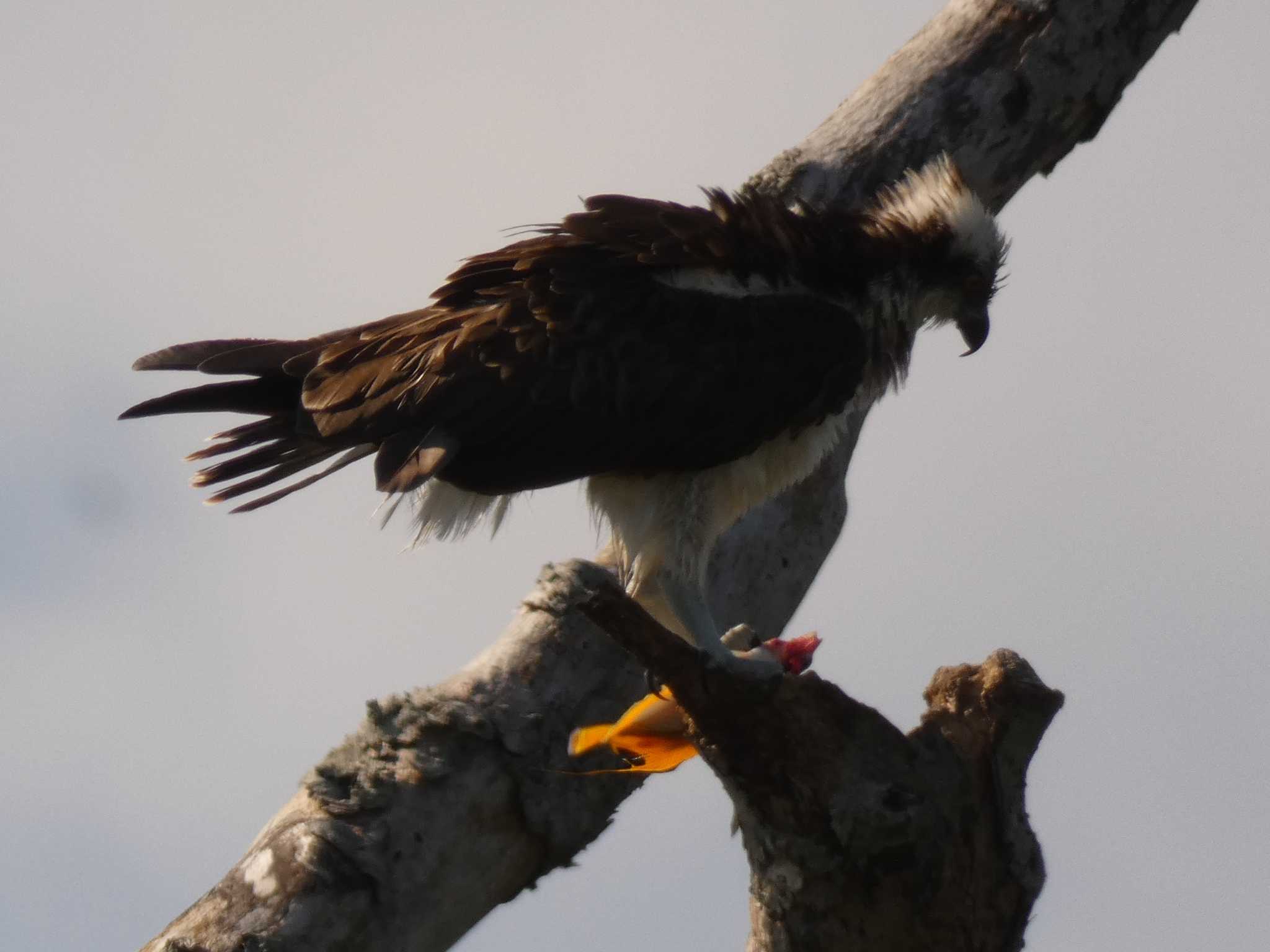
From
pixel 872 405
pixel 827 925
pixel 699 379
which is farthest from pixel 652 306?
pixel 827 925

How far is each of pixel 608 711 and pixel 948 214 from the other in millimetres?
2214

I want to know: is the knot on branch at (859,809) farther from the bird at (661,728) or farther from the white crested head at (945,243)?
the white crested head at (945,243)

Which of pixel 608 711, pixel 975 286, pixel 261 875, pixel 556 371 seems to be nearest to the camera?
pixel 261 875

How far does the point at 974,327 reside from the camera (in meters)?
6.83

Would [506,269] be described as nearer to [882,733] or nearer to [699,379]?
[699,379]

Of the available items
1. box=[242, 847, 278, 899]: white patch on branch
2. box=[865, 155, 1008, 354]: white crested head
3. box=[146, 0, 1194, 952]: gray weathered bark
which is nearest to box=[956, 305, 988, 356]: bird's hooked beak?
box=[865, 155, 1008, 354]: white crested head

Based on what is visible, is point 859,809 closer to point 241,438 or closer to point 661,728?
point 661,728

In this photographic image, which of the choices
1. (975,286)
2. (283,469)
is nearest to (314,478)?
(283,469)

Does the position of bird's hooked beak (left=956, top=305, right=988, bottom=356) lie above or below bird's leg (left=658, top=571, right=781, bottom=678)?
above

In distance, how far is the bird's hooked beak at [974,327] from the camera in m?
6.81

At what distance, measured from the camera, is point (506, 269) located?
247 inches

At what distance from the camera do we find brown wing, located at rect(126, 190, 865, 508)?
19.4 feet

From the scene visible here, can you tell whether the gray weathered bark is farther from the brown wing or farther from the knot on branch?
the brown wing

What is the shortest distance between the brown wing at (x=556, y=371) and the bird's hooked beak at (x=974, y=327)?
2.21 feet
